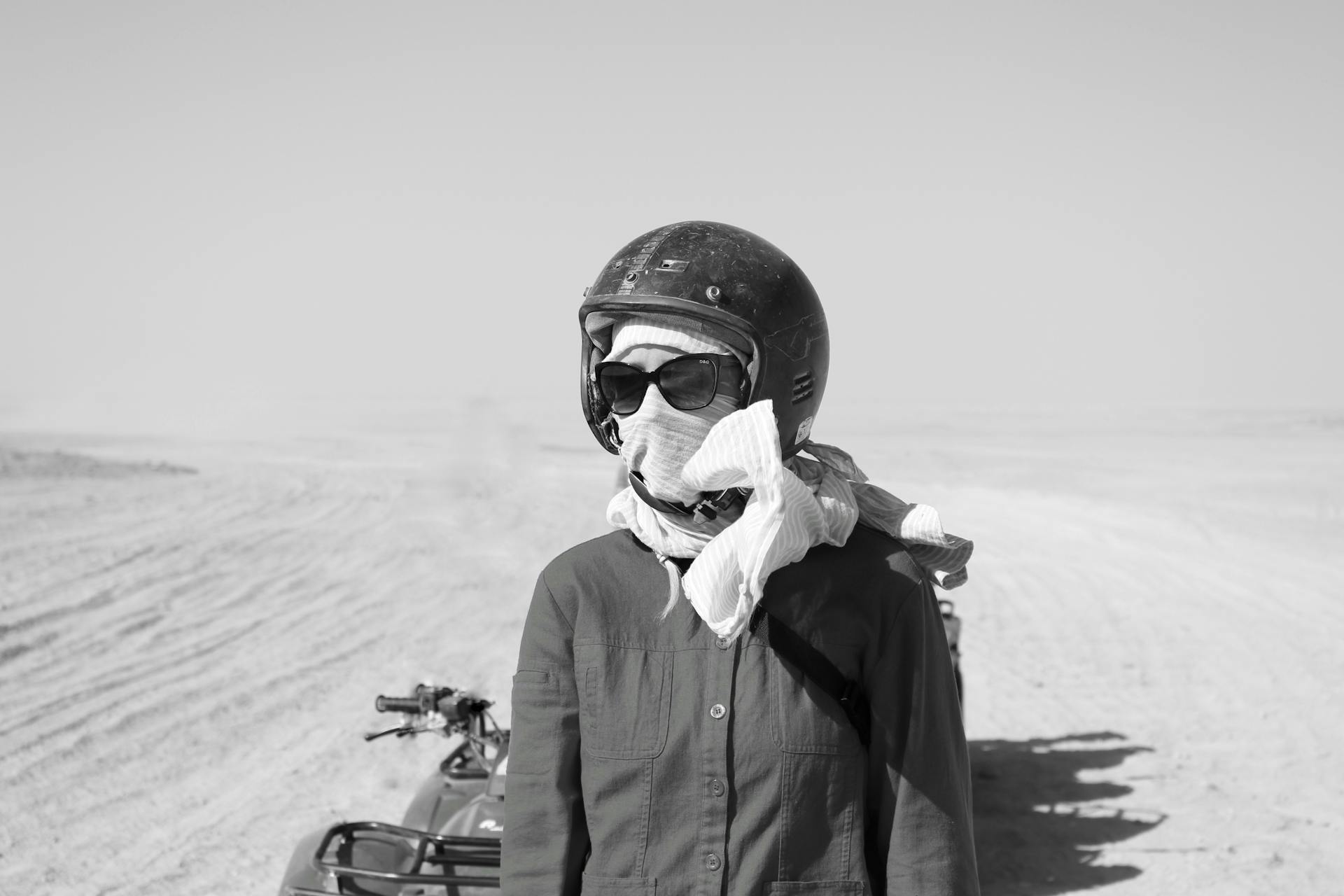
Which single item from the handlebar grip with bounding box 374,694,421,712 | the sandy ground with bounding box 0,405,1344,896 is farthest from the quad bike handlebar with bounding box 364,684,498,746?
the sandy ground with bounding box 0,405,1344,896

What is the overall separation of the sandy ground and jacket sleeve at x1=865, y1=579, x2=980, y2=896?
390 centimetres

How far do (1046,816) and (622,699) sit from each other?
16.5 ft

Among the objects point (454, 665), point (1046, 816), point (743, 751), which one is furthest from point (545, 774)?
point (454, 665)

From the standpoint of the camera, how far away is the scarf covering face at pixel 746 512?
1.72 metres

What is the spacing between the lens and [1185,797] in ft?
20.8

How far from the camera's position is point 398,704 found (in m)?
4.09

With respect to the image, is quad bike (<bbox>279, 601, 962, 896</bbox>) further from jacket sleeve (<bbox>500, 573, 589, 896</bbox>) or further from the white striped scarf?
the white striped scarf

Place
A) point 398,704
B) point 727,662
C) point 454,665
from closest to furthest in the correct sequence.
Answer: point 727,662
point 398,704
point 454,665

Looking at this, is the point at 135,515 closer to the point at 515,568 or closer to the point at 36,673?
the point at 515,568

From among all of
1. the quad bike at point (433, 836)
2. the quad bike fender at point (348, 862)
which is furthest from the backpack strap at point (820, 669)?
the quad bike fender at point (348, 862)

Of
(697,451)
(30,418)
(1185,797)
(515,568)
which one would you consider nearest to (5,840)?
(697,451)

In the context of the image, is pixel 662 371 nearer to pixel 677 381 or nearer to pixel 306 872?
pixel 677 381

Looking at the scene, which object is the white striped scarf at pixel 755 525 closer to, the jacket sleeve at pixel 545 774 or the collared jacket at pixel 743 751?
the collared jacket at pixel 743 751

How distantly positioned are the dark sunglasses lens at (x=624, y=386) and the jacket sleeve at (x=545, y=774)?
0.33m
